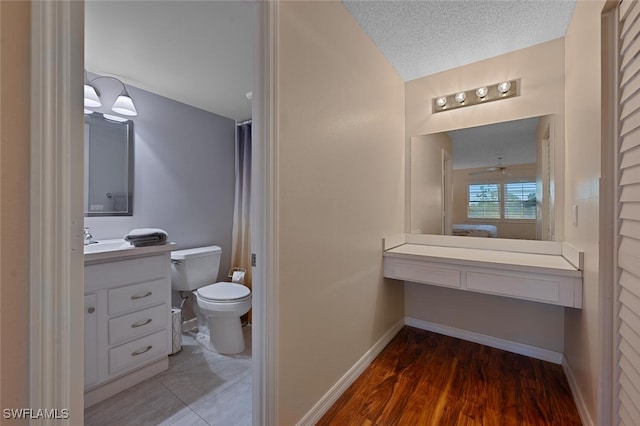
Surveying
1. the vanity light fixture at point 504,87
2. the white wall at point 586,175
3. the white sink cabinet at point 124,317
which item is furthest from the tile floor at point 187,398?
the vanity light fixture at point 504,87

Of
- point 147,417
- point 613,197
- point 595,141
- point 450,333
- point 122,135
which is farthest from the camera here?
point 450,333

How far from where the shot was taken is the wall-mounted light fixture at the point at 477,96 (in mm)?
2092

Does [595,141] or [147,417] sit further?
[147,417]

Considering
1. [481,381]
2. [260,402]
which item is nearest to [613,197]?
[481,381]

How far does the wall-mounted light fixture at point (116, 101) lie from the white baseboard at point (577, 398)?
11.5 feet

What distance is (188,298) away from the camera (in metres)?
2.50

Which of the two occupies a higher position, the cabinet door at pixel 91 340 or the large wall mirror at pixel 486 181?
the large wall mirror at pixel 486 181

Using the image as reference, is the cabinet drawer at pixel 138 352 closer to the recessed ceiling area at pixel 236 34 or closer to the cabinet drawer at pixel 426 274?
the cabinet drawer at pixel 426 274

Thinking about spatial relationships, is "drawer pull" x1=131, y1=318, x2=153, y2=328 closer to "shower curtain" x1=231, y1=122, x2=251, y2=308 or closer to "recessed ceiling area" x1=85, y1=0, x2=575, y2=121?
"shower curtain" x1=231, y1=122, x2=251, y2=308

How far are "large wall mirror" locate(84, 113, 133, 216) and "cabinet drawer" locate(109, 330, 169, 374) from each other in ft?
3.50

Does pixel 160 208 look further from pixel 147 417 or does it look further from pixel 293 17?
pixel 293 17

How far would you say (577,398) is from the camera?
1.50 meters

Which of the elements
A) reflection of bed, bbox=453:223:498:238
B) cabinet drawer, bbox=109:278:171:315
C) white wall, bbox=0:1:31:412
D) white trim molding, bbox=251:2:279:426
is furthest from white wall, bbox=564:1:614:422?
cabinet drawer, bbox=109:278:171:315

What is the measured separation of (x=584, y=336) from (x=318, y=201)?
1.63 m
